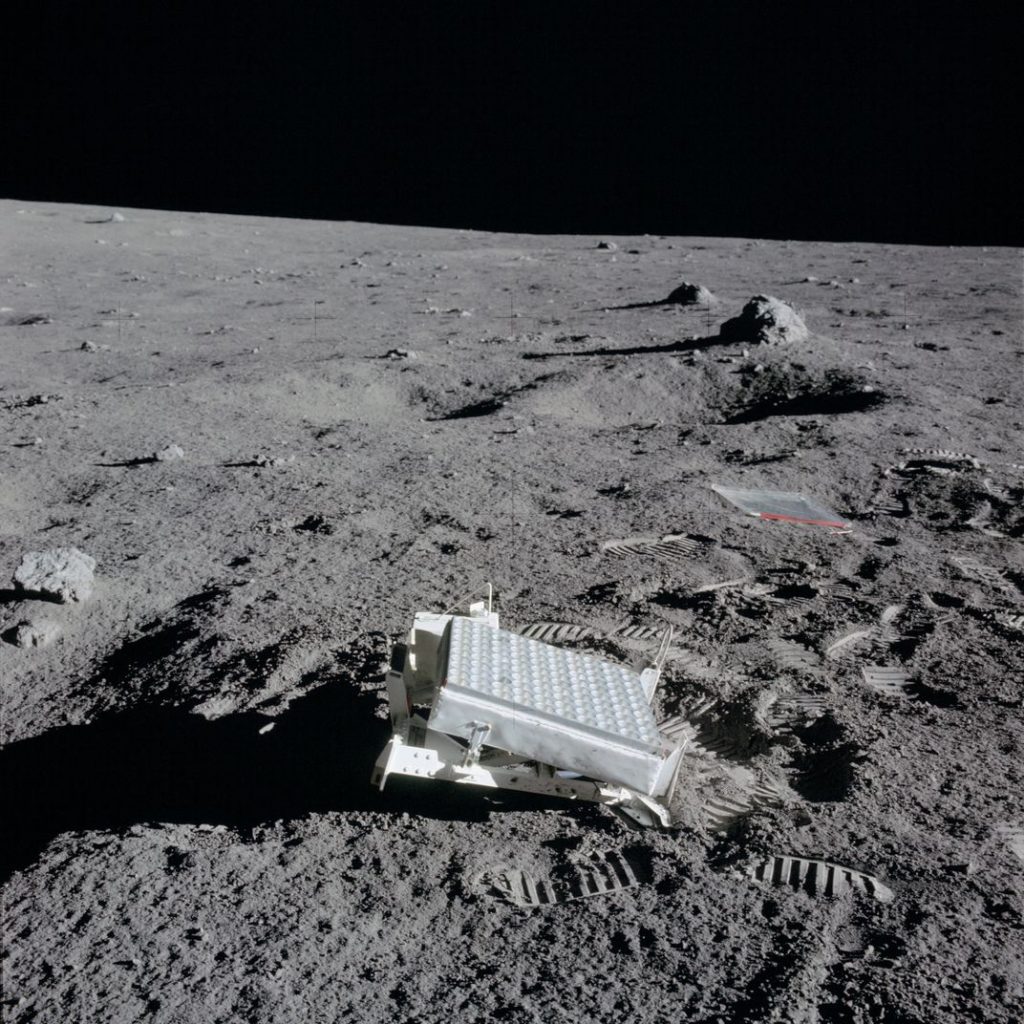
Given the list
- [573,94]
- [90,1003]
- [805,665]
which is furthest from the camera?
[573,94]

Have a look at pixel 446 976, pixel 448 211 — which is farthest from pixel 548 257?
pixel 446 976

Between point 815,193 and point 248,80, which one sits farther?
point 248,80

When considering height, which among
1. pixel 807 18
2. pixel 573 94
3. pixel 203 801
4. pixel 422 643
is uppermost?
pixel 807 18

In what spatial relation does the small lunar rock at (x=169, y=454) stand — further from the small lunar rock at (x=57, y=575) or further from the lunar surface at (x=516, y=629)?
the small lunar rock at (x=57, y=575)

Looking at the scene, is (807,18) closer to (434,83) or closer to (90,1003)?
(434,83)

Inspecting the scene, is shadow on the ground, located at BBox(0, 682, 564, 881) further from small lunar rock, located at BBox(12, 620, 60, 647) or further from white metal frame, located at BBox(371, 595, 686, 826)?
small lunar rock, located at BBox(12, 620, 60, 647)

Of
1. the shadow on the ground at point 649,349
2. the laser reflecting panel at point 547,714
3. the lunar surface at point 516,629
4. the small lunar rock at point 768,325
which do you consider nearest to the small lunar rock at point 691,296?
the lunar surface at point 516,629
